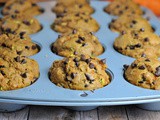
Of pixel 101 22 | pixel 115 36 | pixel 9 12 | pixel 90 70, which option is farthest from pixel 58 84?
pixel 9 12

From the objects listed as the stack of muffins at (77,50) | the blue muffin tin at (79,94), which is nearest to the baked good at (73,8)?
the stack of muffins at (77,50)

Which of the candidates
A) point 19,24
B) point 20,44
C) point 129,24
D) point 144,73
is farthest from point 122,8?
point 144,73

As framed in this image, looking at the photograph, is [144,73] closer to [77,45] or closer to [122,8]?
[77,45]

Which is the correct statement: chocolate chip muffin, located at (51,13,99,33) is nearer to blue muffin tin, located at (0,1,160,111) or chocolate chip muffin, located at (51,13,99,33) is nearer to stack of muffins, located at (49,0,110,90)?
stack of muffins, located at (49,0,110,90)

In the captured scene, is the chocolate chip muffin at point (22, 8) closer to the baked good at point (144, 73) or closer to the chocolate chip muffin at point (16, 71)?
the chocolate chip muffin at point (16, 71)

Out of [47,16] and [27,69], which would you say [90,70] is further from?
[47,16]
